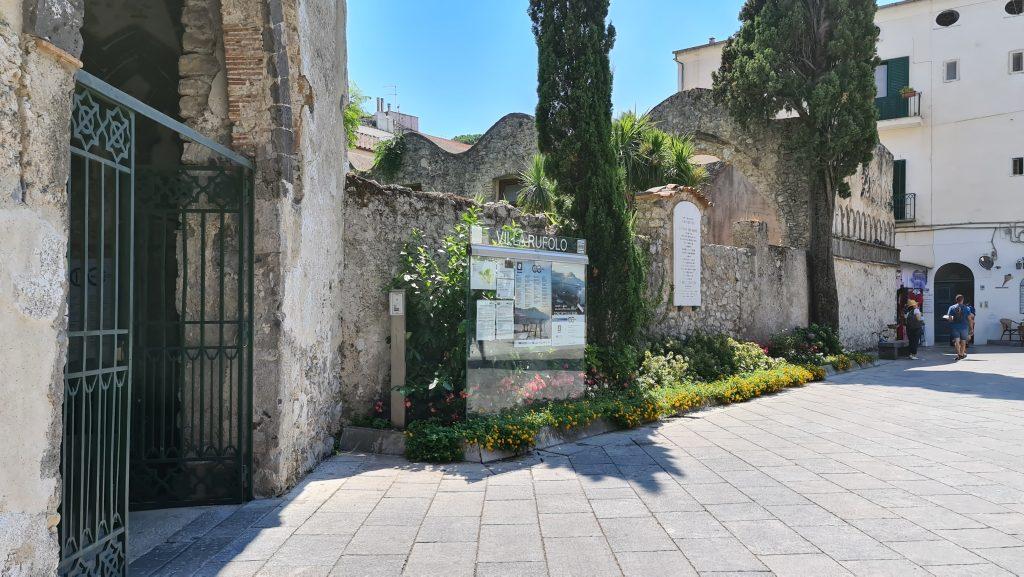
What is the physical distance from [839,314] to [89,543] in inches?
626

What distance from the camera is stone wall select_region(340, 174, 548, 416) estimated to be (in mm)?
6871

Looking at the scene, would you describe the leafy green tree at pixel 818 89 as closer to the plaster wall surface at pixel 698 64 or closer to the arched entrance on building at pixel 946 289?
the arched entrance on building at pixel 946 289

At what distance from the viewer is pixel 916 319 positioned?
18.0m

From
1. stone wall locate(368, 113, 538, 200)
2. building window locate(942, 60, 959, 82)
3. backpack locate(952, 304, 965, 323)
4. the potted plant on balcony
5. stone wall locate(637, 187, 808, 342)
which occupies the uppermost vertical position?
building window locate(942, 60, 959, 82)

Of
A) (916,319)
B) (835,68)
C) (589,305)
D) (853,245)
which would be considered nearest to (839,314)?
(853,245)

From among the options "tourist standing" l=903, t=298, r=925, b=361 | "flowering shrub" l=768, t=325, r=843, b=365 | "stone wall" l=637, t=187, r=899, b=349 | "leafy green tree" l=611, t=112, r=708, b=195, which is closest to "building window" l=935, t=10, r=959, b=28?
"stone wall" l=637, t=187, r=899, b=349

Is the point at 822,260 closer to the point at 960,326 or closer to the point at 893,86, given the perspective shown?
the point at 960,326

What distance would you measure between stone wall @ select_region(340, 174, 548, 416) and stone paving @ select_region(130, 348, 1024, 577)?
88cm

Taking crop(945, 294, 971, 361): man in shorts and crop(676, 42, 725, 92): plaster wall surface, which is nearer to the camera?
crop(945, 294, 971, 361): man in shorts

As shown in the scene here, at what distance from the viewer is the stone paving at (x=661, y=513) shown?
372 cm

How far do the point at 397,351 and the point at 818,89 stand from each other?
11.0 meters

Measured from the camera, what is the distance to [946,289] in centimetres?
2334

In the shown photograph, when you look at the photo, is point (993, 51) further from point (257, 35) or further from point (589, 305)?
point (257, 35)

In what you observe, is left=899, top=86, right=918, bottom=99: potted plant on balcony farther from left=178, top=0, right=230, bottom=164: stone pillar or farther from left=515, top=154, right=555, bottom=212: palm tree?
left=178, top=0, right=230, bottom=164: stone pillar
